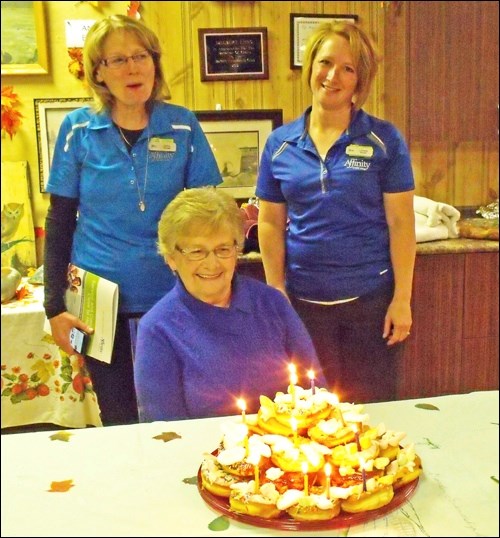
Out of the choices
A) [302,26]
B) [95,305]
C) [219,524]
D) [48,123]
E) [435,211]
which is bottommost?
[219,524]

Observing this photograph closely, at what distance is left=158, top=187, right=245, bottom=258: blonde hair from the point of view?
2.63 ft

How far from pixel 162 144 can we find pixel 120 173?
0.06 m

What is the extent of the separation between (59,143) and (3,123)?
0.27ft

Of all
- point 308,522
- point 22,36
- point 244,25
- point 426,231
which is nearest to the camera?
point 308,522

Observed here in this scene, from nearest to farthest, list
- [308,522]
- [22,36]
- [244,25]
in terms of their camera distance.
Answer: [308,522] → [22,36] → [244,25]

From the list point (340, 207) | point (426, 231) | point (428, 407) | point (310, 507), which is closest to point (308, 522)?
point (310, 507)

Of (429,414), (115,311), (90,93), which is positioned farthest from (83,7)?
(429,414)

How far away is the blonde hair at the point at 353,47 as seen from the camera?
2.46 feet

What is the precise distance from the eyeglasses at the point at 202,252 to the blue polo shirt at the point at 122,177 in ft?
0.20

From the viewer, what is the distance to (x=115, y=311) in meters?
0.86

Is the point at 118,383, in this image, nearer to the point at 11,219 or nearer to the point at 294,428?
the point at 11,219

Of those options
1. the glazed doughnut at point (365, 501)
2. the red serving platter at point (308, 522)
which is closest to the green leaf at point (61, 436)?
the red serving platter at point (308, 522)

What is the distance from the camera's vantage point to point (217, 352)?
0.81 meters

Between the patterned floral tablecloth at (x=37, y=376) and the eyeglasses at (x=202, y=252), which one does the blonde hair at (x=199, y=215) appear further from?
the patterned floral tablecloth at (x=37, y=376)
